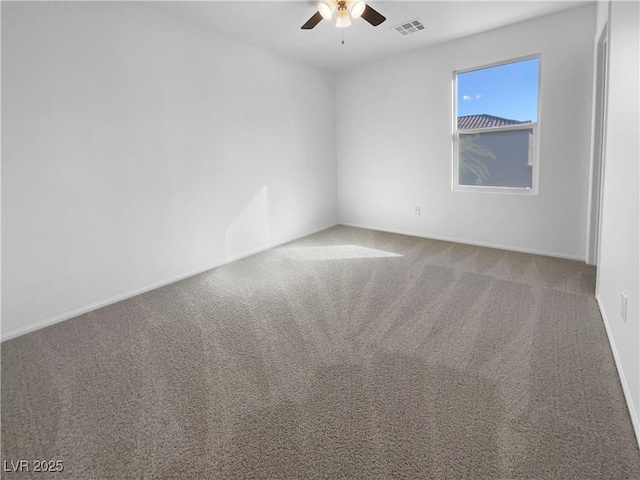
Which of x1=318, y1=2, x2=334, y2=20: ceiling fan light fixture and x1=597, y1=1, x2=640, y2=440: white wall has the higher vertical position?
x1=318, y1=2, x2=334, y2=20: ceiling fan light fixture

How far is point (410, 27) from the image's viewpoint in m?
3.96

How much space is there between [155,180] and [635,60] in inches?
141

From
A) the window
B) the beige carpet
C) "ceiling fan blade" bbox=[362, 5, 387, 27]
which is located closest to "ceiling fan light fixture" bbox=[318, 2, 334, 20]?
"ceiling fan blade" bbox=[362, 5, 387, 27]

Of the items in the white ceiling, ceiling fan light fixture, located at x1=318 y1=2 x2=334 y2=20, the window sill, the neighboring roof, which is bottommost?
the window sill

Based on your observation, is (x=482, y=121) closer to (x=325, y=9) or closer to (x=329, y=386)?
(x=325, y=9)

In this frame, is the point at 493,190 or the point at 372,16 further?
the point at 493,190

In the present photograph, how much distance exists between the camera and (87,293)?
3.03 m

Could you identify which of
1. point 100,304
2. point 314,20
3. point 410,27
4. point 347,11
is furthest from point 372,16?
point 100,304

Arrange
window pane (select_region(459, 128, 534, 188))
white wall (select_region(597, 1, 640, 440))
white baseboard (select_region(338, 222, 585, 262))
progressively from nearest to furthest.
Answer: white wall (select_region(597, 1, 640, 440)) < white baseboard (select_region(338, 222, 585, 262)) < window pane (select_region(459, 128, 534, 188))

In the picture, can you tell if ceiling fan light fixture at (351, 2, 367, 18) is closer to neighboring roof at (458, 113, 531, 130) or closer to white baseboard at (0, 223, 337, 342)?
neighboring roof at (458, 113, 531, 130)

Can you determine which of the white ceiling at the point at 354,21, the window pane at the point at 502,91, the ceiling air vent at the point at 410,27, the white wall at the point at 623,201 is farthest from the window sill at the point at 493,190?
the ceiling air vent at the point at 410,27

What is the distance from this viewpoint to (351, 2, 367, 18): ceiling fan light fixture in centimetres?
290

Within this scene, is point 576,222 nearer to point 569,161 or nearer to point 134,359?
point 569,161

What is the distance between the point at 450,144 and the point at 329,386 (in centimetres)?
382
